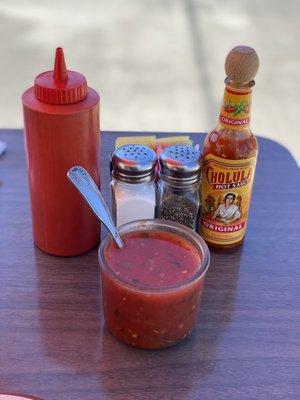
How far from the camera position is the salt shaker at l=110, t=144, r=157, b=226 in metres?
0.71

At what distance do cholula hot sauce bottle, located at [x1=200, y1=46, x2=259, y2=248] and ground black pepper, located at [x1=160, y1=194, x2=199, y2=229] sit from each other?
0.05 feet

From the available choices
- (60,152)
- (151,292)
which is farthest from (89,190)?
(151,292)

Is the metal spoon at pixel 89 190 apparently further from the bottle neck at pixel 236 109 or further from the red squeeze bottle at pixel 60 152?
the bottle neck at pixel 236 109

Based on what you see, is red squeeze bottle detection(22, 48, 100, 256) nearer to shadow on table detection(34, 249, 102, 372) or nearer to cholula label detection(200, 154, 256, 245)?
shadow on table detection(34, 249, 102, 372)

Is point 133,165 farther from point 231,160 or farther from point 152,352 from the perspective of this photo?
point 152,352

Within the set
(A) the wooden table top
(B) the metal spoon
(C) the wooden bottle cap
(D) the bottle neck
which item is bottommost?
(A) the wooden table top

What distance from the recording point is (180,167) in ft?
2.31

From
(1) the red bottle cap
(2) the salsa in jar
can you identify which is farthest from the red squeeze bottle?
(2) the salsa in jar

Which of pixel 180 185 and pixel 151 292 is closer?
pixel 151 292

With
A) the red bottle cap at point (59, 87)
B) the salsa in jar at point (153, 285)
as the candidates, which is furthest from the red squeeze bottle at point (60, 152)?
the salsa in jar at point (153, 285)

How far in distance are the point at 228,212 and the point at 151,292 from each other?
207 millimetres

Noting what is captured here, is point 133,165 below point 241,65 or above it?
below

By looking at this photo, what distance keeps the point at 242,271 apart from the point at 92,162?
26cm

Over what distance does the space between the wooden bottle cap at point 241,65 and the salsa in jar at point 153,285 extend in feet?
0.64
